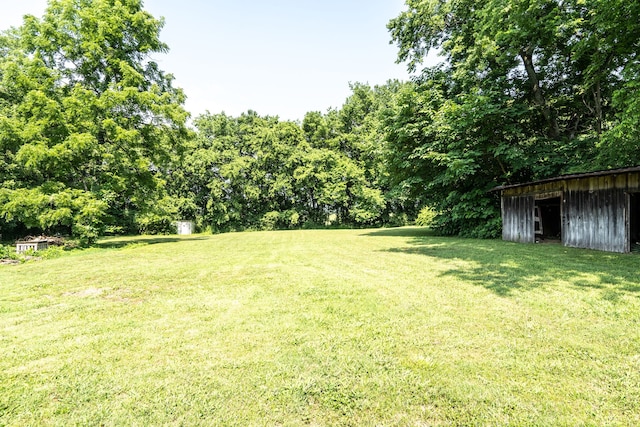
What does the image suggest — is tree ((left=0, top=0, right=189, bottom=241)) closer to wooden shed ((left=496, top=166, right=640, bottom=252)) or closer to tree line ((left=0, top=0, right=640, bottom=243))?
tree line ((left=0, top=0, right=640, bottom=243))

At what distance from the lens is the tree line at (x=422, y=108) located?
13266mm

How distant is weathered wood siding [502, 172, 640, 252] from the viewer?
32.0ft

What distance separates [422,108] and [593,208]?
989cm

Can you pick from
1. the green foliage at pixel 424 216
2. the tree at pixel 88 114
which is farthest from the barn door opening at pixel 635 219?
the tree at pixel 88 114

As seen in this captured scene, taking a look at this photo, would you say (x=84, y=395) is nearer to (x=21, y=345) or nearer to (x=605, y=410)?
(x=21, y=345)

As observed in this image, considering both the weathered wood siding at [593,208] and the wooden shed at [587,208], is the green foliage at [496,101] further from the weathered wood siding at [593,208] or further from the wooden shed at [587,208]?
the weathered wood siding at [593,208]

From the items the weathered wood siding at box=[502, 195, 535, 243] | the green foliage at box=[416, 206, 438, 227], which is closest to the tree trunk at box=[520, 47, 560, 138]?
the weathered wood siding at box=[502, 195, 535, 243]

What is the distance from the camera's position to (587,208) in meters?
10.8

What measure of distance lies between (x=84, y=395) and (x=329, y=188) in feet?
111

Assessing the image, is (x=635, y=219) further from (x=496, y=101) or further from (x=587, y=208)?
(x=496, y=101)

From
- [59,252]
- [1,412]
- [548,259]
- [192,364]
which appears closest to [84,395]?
[1,412]

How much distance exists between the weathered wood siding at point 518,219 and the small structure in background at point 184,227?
30.4m

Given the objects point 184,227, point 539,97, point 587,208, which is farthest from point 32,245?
point 539,97

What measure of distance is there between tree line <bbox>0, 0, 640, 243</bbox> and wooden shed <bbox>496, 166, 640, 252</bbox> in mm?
1407
